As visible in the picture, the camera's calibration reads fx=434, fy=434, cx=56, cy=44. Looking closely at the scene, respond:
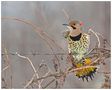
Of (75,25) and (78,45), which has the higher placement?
(75,25)

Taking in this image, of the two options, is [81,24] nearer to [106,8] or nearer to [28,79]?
[106,8]

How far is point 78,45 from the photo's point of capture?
7.60ft

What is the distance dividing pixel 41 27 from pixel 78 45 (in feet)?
0.72

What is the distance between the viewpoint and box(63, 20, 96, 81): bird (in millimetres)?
2303

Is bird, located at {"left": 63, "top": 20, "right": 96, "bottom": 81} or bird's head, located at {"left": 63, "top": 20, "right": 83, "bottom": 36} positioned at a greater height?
bird's head, located at {"left": 63, "top": 20, "right": 83, "bottom": 36}

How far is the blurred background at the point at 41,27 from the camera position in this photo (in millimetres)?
2316

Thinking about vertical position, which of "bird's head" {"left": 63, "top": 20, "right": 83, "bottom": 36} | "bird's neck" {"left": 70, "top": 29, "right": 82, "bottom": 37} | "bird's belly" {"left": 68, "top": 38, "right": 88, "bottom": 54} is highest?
"bird's head" {"left": 63, "top": 20, "right": 83, "bottom": 36}

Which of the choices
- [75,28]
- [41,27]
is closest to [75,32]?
[75,28]

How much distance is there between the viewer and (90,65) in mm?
2301

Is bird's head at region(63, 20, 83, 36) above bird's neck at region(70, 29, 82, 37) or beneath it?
above

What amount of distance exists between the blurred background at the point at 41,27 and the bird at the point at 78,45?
0.03 m

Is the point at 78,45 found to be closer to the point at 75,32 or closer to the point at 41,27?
the point at 75,32

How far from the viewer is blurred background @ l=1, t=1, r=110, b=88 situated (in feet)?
7.60

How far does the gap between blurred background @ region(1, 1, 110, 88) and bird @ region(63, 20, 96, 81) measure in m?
0.03
